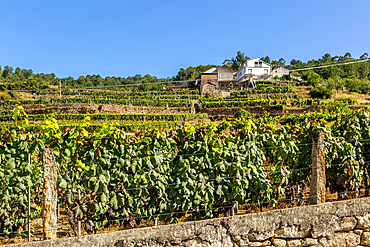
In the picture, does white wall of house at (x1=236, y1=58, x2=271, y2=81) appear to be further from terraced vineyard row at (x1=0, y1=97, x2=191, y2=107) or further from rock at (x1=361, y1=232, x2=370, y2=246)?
rock at (x1=361, y1=232, x2=370, y2=246)

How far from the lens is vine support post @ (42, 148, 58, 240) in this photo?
10.7 feet

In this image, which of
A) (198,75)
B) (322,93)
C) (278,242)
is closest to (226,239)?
(278,242)

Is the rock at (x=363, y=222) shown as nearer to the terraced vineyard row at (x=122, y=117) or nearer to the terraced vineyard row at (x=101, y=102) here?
the terraced vineyard row at (x=122, y=117)

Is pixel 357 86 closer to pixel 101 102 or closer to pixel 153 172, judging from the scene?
pixel 101 102

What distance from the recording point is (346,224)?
3951mm

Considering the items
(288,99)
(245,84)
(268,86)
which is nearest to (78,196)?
(288,99)

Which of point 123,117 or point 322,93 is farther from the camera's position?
point 322,93

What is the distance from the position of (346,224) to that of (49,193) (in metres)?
4.17

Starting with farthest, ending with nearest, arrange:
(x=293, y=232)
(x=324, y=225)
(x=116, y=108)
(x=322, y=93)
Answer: (x=322, y=93), (x=116, y=108), (x=324, y=225), (x=293, y=232)

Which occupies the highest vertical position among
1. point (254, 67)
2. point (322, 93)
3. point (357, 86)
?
point (254, 67)

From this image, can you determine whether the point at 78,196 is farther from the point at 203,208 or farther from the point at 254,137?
the point at 254,137

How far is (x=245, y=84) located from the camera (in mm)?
55531

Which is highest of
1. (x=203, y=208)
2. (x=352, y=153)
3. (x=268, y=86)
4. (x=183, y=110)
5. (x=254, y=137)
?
(x=268, y=86)

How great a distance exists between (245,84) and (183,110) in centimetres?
2186
